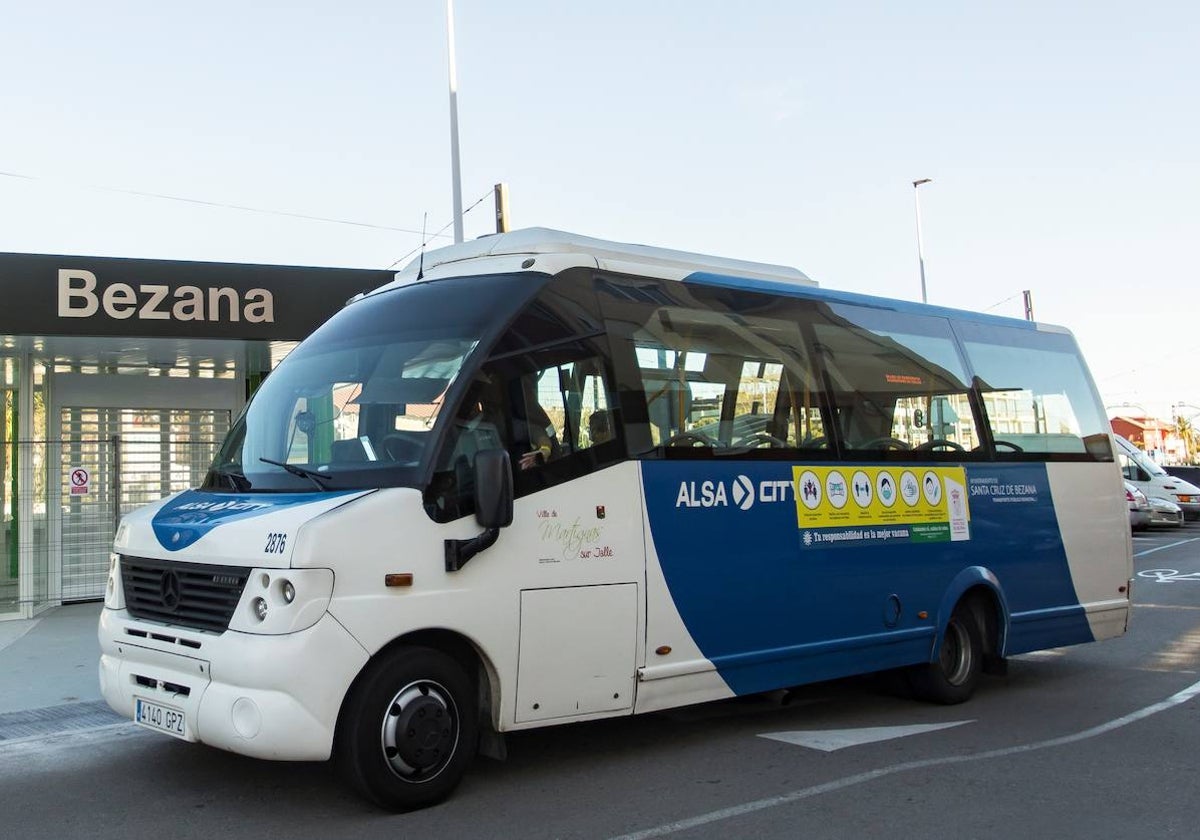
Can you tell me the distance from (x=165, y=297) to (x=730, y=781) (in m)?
8.94

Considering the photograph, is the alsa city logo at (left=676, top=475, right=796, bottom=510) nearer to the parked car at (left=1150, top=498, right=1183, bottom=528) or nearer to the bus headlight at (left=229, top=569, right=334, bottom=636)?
the bus headlight at (left=229, top=569, right=334, bottom=636)

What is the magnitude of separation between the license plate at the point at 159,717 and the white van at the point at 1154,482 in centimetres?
2640

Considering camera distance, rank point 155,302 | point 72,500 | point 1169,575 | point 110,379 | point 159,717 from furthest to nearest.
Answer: point 1169,575, point 110,379, point 72,500, point 155,302, point 159,717

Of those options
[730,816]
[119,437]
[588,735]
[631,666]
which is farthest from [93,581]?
[730,816]

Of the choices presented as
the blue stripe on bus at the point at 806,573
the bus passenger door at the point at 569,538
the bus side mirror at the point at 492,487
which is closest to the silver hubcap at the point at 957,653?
the blue stripe on bus at the point at 806,573

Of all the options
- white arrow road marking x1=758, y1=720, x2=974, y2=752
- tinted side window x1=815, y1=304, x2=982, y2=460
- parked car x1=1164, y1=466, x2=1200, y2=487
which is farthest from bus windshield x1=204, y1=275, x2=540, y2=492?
parked car x1=1164, y1=466, x2=1200, y2=487

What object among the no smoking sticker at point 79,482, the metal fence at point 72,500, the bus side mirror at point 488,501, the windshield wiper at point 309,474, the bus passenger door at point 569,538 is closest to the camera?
the bus side mirror at point 488,501

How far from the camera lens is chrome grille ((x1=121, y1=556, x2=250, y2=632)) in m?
5.50

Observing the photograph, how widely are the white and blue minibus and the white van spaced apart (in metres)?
21.2

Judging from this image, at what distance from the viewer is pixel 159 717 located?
575 cm

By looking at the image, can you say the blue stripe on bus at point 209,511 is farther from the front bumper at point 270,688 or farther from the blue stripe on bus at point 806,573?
the blue stripe on bus at point 806,573

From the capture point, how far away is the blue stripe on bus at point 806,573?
6906 millimetres

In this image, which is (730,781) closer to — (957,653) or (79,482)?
(957,653)

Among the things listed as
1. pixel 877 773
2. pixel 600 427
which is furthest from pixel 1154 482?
pixel 600 427
